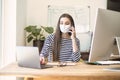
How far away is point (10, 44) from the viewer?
3371mm

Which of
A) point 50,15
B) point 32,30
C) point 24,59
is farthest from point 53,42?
point 50,15

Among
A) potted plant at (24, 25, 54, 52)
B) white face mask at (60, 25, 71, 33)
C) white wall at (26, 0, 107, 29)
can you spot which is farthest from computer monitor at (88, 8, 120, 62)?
white wall at (26, 0, 107, 29)

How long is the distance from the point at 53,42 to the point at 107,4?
2.28 meters

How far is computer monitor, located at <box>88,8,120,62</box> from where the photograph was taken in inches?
62.5

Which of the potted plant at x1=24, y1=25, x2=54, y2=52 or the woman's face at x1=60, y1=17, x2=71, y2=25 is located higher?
the woman's face at x1=60, y1=17, x2=71, y2=25

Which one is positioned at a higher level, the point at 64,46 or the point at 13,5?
the point at 13,5

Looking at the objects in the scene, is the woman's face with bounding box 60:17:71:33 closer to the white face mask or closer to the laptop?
the white face mask

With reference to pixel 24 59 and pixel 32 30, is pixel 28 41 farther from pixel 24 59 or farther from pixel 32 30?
pixel 24 59

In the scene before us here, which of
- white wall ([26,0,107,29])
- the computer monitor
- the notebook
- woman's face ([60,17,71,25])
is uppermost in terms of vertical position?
white wall ([26,0,107,29])

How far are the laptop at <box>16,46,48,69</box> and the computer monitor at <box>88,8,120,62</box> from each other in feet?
1.27

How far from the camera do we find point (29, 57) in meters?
1.61

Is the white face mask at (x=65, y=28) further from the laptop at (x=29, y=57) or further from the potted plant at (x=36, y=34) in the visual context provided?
the potted plant at (x=36, y=34)

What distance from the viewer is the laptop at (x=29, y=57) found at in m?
1.57

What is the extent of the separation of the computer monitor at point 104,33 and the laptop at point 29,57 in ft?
1.27
